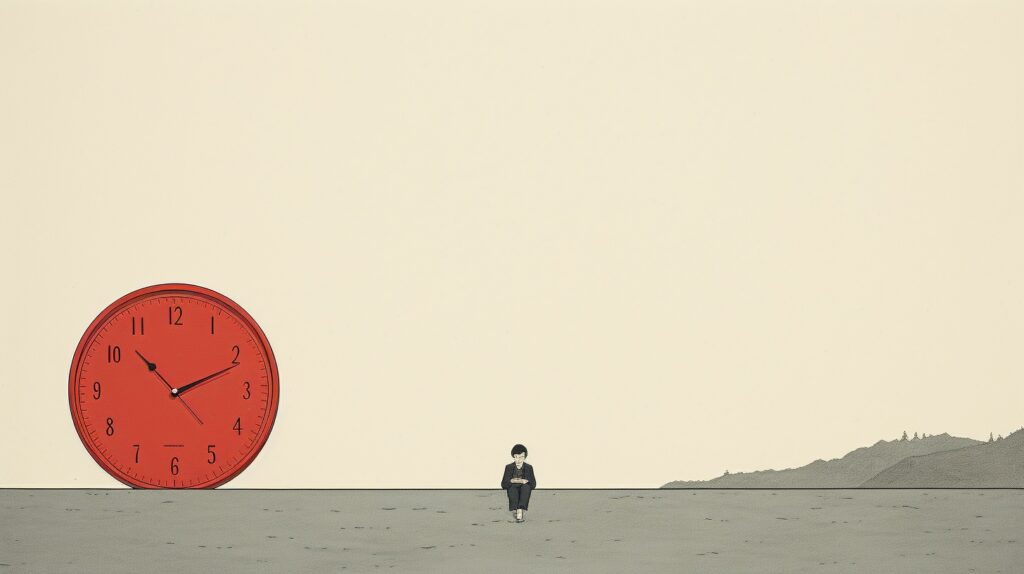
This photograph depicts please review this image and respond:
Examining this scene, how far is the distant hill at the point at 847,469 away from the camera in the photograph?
678 cm

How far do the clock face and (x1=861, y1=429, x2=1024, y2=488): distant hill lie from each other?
11.0 feet

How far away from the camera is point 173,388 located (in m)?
6.44

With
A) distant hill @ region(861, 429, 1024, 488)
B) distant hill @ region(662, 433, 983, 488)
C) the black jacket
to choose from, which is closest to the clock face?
the black jacket

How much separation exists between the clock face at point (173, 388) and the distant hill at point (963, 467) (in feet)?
11.0

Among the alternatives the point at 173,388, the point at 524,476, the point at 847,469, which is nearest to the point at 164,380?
the point at 173,388

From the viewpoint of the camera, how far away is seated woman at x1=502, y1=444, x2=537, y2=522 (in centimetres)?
560

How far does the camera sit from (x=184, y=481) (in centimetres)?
647
